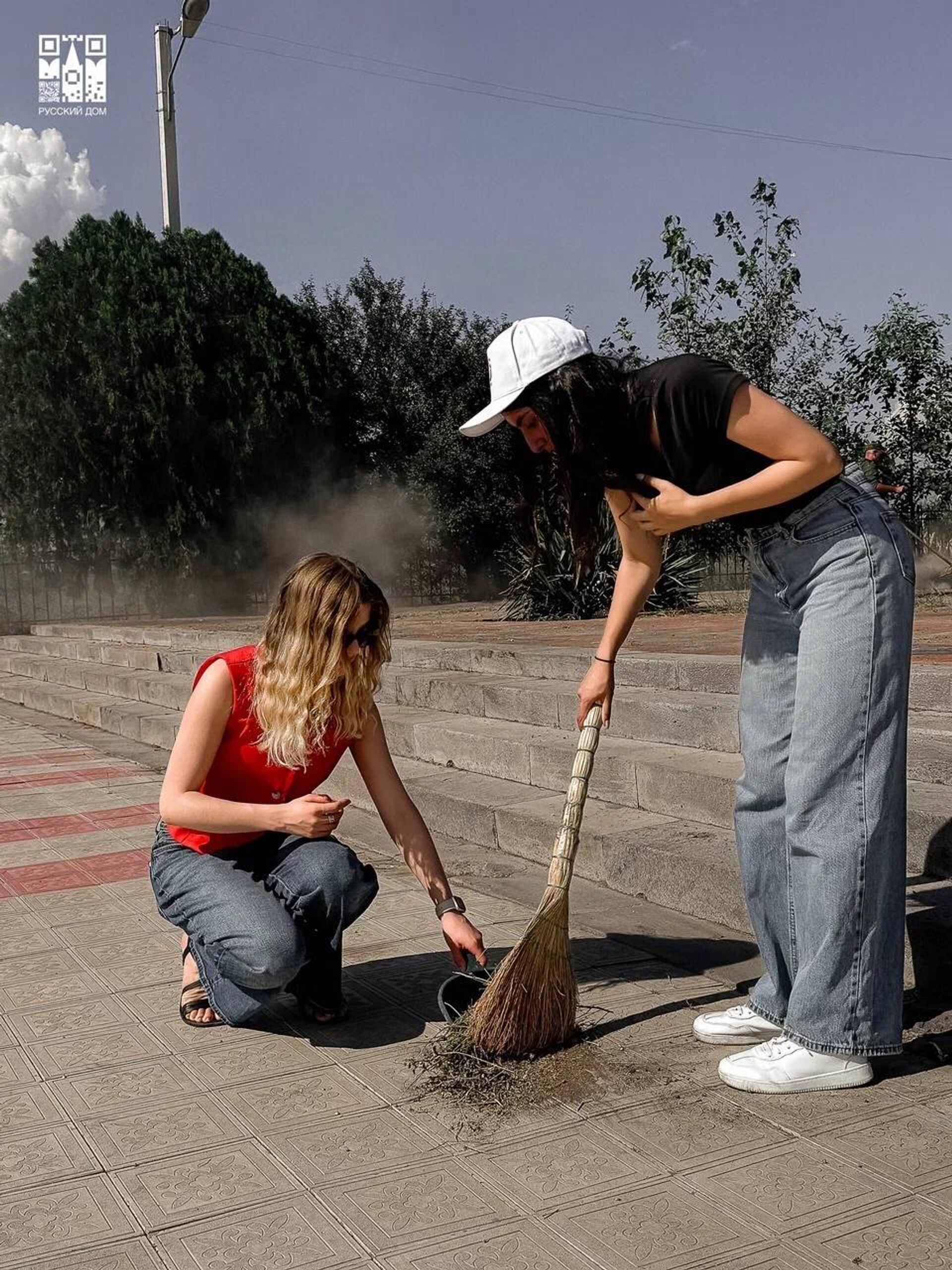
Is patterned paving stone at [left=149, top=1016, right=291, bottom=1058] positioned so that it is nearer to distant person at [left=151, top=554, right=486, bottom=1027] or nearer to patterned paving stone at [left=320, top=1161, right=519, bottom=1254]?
distant person at [left=151, top=554, right=486, bottom=1027]

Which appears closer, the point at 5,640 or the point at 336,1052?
the point at 336,1052

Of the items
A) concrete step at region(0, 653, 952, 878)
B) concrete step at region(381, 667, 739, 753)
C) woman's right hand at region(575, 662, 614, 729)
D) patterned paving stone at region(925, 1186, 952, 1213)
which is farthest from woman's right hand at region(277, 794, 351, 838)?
concrete step at region(381, 667, 739, 753)

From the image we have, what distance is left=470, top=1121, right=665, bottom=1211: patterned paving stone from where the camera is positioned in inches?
84.4

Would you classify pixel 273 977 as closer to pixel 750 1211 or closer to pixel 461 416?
pixel 750 1211

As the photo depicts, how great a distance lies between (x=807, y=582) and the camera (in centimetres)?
252

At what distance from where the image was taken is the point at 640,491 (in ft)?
8.11

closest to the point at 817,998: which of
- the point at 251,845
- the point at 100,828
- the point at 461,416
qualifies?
the point at 251,845

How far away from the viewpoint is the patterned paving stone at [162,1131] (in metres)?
2.36

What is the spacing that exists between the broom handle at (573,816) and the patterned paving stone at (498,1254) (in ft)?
3.00

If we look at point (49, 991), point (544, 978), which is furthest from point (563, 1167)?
Result: point (49, 991)

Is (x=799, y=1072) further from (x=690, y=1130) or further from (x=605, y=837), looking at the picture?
(x=605, y=837)

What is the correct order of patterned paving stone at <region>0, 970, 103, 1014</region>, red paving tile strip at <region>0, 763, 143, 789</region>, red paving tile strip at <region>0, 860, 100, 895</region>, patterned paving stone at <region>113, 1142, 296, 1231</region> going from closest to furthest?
patterned paving stone at <region>113, 1142, 296, 1231</region> → patterned paving stone at <region>0, 970, 103, 1014</region> → red paving tile strip at <region>0, 860, 100, 895</region> → red paving tile strip at <region>0, 763, 143, 789</region>

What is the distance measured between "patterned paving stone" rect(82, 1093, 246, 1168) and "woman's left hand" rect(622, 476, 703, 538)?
1450mm

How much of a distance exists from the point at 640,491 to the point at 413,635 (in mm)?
7549
